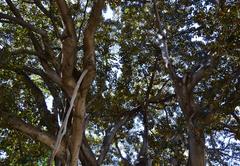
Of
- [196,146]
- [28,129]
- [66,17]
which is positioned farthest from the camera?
[196,146]

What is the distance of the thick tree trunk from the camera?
688cm

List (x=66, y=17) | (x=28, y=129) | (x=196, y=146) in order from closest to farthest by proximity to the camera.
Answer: (x=66, y=17)
(x=28, y=129)
(x=196, y=146)

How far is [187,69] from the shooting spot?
8.52 metres

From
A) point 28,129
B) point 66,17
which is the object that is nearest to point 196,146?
point 28,129

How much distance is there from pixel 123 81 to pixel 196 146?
2.68 meters

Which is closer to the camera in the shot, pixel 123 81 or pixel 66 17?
pixel 66 17

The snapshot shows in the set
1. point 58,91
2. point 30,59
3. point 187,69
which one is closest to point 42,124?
point 58,91

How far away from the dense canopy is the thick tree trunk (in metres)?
0.02

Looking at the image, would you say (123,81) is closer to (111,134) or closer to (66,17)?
(111,134)

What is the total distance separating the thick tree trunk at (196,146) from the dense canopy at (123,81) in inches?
0.7

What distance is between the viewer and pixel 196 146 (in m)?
7.06

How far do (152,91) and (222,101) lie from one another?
311 centimetres

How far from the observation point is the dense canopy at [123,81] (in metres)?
6.61

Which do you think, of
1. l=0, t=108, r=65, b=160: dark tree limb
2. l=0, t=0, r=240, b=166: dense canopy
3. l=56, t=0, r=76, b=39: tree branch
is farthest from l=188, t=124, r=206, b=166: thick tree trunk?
l=56, t=0, r=76, b=39: tree branch
